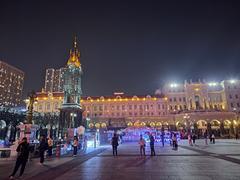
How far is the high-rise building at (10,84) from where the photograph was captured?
106 meters

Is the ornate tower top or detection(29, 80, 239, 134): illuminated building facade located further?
detection(29, 80, 239, 134): illuminated building facade

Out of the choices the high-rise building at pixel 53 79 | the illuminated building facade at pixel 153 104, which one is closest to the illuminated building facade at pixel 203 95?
the illuminated building facade at pixel 153 104

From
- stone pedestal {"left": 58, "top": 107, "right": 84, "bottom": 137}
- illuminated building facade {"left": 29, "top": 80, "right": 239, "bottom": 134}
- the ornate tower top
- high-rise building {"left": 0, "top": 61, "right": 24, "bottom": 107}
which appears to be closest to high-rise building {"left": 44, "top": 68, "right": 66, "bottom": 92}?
high-rise building {"left": 0, "top": 61, "right": 24, "bottom": 107}

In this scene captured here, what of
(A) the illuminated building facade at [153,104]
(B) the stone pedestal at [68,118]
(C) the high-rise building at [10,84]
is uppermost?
(C) the high-rise building at [10,84]

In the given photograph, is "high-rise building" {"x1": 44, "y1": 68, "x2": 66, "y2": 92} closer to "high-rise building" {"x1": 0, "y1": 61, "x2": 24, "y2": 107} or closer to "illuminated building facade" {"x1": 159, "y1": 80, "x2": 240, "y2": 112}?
"high-rise building" {"x1": 0, "y1": 61, "x2": 24, "y2": 107}

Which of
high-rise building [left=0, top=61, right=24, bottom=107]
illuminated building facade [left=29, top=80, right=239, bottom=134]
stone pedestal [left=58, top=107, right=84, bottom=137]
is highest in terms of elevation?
high-rise building [left=0, top=61, right=24, bottom=107]

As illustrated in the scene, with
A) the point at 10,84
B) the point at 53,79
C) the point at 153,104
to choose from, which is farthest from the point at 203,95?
the point at 53,79

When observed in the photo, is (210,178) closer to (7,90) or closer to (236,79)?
(236,79)

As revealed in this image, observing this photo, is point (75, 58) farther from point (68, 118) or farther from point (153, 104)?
point (153, 104)

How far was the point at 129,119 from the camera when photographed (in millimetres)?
87500

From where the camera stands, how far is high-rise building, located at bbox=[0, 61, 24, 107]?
106425mm

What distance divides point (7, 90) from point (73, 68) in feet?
282

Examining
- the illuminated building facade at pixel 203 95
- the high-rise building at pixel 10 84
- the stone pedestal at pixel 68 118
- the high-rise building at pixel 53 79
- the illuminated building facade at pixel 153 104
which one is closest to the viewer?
the stone pedestal at pixel 68 118

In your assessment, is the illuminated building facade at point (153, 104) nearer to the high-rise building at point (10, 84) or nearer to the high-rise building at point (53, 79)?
the high-rise building at point (10, 84)
